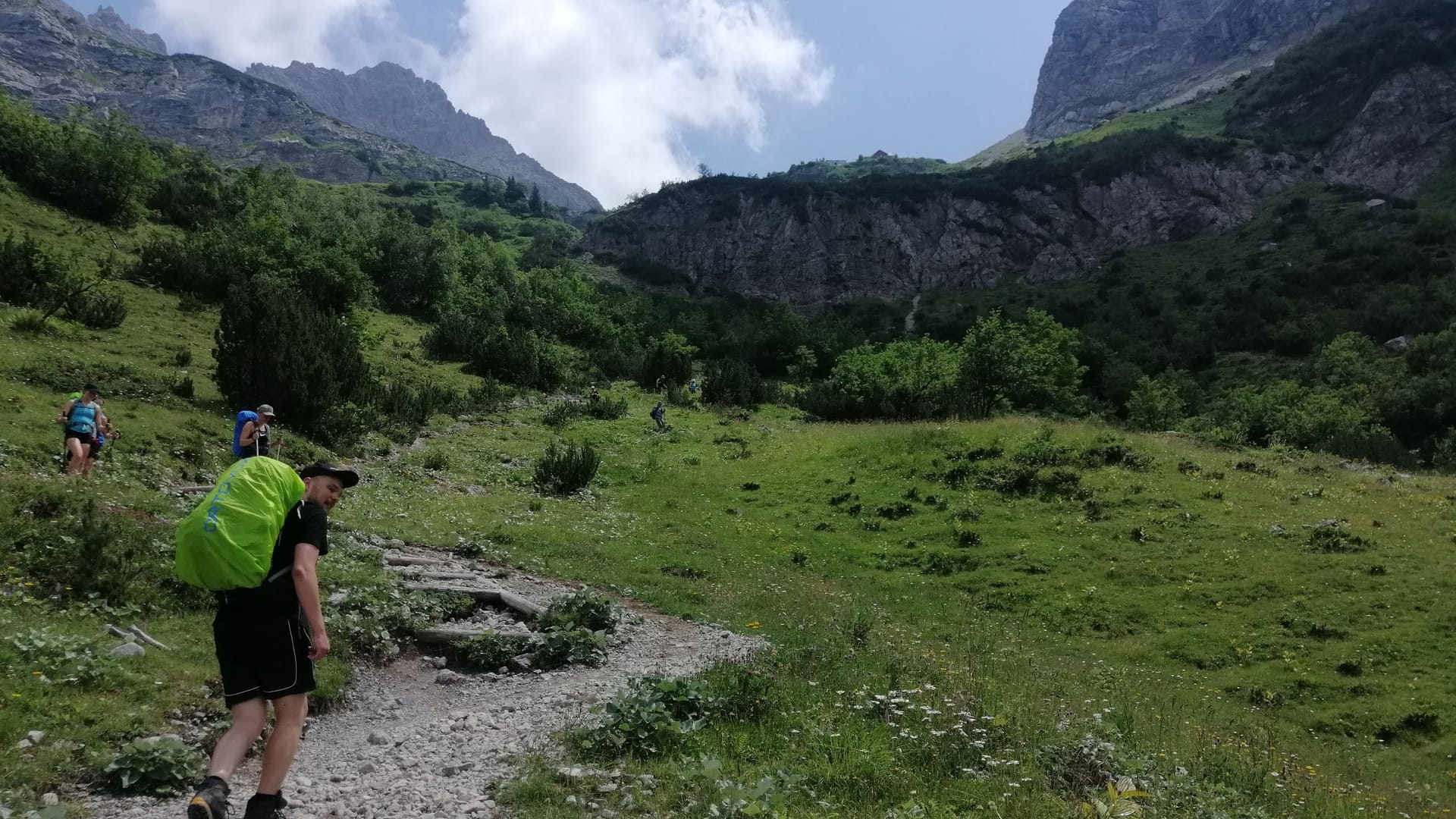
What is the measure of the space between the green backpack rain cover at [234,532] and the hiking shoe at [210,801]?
121 cm

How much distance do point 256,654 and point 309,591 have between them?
543 millimetres

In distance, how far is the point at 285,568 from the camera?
4938mm

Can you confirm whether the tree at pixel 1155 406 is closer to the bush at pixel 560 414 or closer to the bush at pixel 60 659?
the bush at pixel 560 414

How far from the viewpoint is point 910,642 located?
486 inches

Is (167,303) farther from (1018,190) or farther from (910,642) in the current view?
(1018,190)

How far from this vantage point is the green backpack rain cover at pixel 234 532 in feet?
15.1

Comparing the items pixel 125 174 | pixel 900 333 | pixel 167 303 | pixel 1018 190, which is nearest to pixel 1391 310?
pixel 900 333

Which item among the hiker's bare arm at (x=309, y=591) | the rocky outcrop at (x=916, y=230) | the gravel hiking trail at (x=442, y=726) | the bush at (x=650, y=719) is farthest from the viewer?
the rocky outcrop at (x=916, y=230)

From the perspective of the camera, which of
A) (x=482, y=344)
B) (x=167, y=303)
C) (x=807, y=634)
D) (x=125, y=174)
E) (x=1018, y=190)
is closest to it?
(x=807, y=634)

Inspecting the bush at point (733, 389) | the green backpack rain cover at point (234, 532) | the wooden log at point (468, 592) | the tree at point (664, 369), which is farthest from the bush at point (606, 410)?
the green backpack rain cover at point (234, 532)

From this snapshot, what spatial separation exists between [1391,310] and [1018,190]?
7335 cm

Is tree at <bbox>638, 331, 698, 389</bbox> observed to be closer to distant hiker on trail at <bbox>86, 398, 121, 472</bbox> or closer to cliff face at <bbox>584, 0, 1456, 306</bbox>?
distant hiker on trail at <bbox>86, 398, 121, 472</bbox>

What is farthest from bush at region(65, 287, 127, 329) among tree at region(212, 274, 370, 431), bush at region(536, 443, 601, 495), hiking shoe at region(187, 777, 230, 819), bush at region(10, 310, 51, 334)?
hiking shoe at region(187, 777, 230, 819)

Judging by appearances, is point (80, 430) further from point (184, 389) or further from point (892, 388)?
point (892, 388)
